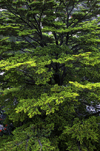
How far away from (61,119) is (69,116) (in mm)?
684

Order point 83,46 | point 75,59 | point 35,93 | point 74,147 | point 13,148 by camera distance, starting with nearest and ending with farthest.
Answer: point 13,148, point 74,147, point 75,59, point 35,93, point 83,46

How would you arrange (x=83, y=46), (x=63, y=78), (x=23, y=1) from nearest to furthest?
1. (x=23, y=1)
2. (x=83, y=46)
3. (x=63, y=78)

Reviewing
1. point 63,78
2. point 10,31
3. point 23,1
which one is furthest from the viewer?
point 63,78

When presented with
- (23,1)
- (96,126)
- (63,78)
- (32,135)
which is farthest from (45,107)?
(23,1)

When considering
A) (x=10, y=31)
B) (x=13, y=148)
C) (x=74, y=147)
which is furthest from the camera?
(x=10, y=31)

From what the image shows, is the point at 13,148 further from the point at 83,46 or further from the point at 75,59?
the point at 83,46

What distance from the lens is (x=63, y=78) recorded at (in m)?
8.04

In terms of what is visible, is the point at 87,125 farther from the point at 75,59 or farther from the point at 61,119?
the point at 75,59

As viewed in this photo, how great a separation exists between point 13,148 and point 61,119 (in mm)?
2514

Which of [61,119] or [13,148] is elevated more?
[13,148]

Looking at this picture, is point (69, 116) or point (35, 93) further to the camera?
point (69, 116)

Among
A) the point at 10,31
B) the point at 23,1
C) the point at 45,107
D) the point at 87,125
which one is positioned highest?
the point at 23,1

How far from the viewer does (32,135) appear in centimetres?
434

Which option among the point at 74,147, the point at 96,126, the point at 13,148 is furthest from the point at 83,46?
the point at 13,148
